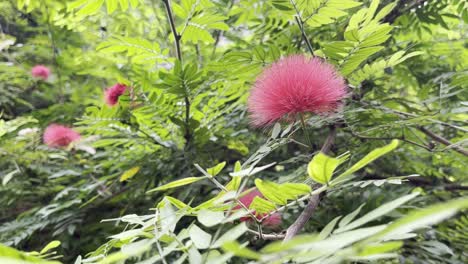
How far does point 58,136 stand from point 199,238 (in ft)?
3.74

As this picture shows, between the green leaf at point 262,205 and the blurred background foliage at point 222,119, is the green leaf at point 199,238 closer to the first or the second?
the green leaf at point 262,205

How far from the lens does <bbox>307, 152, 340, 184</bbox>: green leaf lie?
15.1 inches

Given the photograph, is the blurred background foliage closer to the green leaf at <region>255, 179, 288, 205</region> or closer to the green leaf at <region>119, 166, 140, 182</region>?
the green leaf at <region>119, 166, 140, 182</region>

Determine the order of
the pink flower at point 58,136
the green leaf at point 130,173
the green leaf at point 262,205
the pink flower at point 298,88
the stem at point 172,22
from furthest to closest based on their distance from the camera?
the pink flower at point 58,136, the green leaf at point 130,173, the stem at point 172,22, the pink flower at point 298,88, the green leaf at point 262,205

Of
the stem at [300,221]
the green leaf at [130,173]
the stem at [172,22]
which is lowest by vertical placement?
the green leaf at [130,173]

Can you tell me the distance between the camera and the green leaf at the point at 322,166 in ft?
1.26

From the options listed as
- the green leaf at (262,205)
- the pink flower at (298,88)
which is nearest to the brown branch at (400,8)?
the pink flower at (298,88)

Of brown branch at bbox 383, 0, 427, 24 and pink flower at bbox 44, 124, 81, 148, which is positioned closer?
brown branch at bbox 383, 0, 427, 24

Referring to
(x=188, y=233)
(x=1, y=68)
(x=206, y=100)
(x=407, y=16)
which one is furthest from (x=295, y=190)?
(x=1, y=68)

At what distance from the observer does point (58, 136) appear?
142cm

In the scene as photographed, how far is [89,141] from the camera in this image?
1.45 meters

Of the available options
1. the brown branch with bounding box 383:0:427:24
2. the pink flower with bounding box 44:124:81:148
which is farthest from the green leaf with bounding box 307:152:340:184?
the pink flower with bounding box 44:124:81:148

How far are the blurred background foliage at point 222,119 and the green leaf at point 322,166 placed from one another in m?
0.34

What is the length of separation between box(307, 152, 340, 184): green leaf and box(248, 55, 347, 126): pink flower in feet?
0.85
